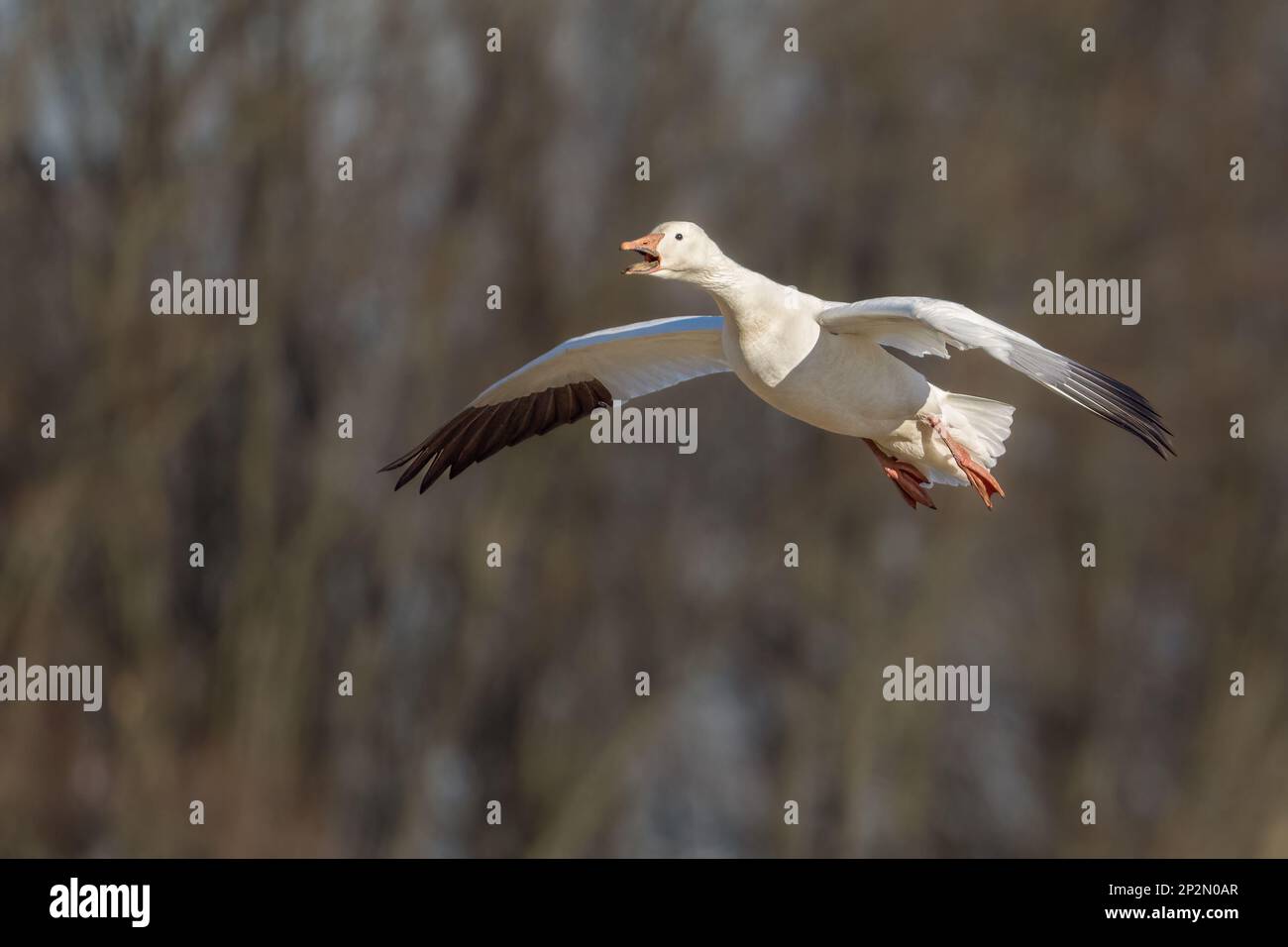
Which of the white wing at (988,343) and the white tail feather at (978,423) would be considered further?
the white tail feather at (978,423)

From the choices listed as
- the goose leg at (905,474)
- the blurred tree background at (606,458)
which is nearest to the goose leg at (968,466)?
the goose leg at (905,474)

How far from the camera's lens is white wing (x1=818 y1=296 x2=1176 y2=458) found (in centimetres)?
738

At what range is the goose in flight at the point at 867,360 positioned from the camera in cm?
754

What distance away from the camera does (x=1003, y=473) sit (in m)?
19.3

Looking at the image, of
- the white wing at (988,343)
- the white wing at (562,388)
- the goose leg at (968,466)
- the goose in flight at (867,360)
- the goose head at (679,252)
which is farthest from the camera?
the white wing at (562,388)

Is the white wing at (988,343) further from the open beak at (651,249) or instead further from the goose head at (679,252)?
the open beak at (651,249)

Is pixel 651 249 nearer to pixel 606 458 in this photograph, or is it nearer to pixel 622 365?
pixel 622 365

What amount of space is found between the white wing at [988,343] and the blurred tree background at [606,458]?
31.5ft

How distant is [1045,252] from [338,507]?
22.7 feet

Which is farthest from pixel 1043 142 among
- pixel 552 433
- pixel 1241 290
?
pixel 552 433

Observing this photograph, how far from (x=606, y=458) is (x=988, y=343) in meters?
12.0

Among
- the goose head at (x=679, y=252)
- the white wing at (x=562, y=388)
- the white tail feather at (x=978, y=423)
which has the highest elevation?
the goose head at (x=679, y=252)

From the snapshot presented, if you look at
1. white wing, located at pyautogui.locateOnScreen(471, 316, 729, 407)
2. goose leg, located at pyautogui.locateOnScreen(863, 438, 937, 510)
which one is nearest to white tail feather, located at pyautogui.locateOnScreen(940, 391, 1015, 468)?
goose leg, located at pyautogui.locateOnScreen(863, 438, 937, 510)

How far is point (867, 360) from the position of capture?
8.02 meters
